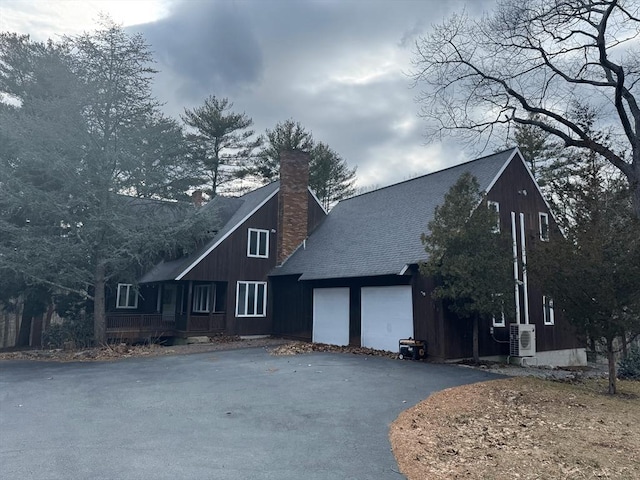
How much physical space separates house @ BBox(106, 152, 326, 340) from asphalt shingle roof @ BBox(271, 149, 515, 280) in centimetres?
105

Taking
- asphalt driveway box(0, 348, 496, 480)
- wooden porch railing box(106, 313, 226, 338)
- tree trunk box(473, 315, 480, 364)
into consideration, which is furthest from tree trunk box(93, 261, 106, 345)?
tree trunk box(473, 315, 480, 364)

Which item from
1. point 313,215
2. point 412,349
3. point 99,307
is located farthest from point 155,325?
point 412,349

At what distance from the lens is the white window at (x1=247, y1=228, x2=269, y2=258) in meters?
21.3

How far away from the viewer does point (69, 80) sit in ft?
58.7

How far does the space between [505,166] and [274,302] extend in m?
12.0

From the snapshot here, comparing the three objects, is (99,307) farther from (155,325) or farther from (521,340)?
(521,340)

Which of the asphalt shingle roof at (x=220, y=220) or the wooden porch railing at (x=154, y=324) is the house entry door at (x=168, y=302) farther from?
the wooden porch railing at (x=154, y=324)

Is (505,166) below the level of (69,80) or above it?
below

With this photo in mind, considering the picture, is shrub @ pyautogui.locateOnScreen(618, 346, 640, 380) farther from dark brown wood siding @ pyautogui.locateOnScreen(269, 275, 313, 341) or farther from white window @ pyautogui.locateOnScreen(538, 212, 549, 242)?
dark brown wood siding @ pyautogui.locateOnScreen(269, 275, 313, 341)

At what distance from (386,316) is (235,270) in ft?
26.3

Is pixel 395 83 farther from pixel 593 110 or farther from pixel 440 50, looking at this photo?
pixel 593 110

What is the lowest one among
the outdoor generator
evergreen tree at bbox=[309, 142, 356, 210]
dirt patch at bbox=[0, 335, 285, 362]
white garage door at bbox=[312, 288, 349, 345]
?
dirt patch at bbox=[0, 335, 285, 362]

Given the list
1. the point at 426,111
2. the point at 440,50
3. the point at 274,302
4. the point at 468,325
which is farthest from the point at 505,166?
the point at 274,302

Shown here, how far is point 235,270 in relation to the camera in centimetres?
2069
